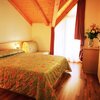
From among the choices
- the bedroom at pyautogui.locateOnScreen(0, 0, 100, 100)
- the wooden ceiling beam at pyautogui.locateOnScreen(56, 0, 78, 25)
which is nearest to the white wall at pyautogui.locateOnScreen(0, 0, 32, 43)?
the bedroom at pyautogui.locateOnScreen(0, 0, 100, 100)

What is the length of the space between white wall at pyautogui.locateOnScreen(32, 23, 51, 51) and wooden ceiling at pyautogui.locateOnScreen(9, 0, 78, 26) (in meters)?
0.24

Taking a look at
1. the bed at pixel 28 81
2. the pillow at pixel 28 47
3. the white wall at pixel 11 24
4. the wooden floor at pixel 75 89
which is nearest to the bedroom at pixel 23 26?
the white wall at pixel 11 24

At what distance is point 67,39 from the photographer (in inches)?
200

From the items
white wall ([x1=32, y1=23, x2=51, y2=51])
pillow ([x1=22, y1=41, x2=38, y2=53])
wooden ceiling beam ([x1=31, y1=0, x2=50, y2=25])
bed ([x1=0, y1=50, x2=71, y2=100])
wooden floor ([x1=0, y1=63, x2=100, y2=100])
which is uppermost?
wooden ceiling beam ([x1=31, y1=0, x2=50, y2=25])

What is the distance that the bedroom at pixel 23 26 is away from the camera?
3.77 m

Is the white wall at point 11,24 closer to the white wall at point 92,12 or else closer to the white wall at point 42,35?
the white wall at point 42,35

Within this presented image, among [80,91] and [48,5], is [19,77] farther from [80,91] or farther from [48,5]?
[48,5]

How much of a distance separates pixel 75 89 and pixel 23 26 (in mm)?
3078

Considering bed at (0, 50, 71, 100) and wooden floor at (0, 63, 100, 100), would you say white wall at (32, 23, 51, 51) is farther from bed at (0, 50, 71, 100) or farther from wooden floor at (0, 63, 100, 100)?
bed at (0, 50, 71, 100)

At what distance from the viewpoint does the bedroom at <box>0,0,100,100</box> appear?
3770 mm

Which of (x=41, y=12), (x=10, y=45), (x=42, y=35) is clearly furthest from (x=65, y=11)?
(x=10, y=45)

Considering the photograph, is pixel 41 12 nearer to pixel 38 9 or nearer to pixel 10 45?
pixel 38 9

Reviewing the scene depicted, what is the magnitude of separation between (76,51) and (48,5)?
213cm

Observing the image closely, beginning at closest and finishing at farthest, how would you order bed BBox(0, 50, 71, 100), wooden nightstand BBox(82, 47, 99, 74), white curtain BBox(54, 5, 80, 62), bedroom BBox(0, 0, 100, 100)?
bed BBox(0, 50, 71, 100)
wooden nightstand BBox(82, 47, 99, 74)
bedroom BBox(0, 0, 100, 100)
white curtain BBox(54, 5, 80, 62)
